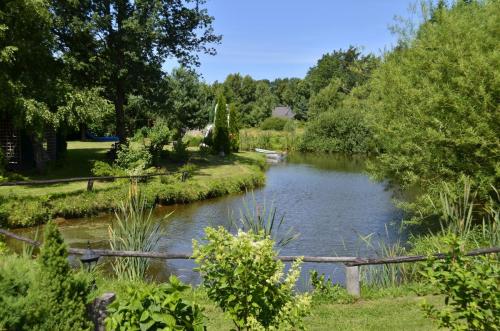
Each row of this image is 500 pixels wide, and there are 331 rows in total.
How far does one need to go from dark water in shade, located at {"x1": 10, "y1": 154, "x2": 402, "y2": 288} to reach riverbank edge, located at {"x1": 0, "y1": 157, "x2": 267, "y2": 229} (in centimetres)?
35

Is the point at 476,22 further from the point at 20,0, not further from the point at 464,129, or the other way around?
the point at 20,0

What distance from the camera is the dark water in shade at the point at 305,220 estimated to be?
1204 cm

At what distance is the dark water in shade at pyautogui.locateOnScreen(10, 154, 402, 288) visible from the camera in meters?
12.0

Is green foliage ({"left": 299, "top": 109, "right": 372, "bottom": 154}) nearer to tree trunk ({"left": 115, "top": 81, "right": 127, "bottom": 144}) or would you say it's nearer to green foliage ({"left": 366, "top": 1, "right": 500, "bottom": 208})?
tree trunk ({"left": 115, "top": 81, "right": 127, "bottom": 144})

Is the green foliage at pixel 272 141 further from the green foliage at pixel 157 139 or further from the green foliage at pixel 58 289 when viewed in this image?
the green foliage at pixel 58 289

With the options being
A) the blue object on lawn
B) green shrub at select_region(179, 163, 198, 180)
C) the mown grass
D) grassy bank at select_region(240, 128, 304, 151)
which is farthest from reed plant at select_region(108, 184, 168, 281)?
grassy bank at select_region(240, 128, 304, 151)

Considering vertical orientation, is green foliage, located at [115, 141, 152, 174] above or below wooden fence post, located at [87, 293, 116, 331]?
above

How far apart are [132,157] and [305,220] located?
814 centimetres

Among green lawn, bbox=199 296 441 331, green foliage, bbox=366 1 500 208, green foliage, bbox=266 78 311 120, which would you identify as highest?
green foliage, bbox=266 78 311 120

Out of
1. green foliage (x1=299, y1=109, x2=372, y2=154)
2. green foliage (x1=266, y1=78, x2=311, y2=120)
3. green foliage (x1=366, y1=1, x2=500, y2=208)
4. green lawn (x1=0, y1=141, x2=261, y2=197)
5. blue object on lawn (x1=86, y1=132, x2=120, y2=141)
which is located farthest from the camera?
green foliage (x1=266, y1=78, x2=311, y2=120)

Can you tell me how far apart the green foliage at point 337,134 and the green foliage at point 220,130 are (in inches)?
691

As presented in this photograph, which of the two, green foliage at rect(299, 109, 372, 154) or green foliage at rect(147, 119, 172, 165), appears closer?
green foliage at rect(147, 119, 172, 165)

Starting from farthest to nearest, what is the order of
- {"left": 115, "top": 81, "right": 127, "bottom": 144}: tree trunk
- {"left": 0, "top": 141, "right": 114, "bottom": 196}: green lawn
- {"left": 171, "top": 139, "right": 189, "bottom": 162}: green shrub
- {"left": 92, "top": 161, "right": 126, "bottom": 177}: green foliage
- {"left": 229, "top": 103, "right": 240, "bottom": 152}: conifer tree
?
{"left": 229, "top": 103, "right": 240, "bottom": 152}: conifer tree
{"left": 171, "top": 139, "right": 189, "bottom": 162}: green shrub
{"left": 115, "top": 81, "right": 127, "bottom": 144}: tree trunk
{"left": 92, "top": 161, "right": 126, "bottom": 177}: green foliage
{"left": 0, "top": 141, "right": 114, "bottom": 196}: green lawn

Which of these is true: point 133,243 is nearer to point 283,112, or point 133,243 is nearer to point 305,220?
point 305,220
